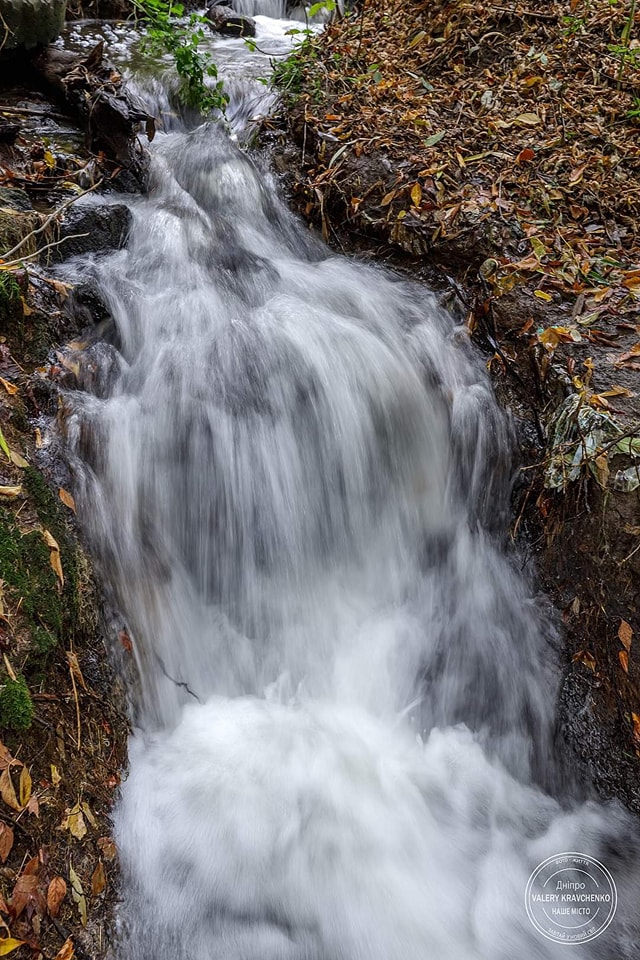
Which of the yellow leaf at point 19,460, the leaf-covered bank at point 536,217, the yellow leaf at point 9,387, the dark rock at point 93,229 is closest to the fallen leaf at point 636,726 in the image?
the leaf-covered bank at point 536,217

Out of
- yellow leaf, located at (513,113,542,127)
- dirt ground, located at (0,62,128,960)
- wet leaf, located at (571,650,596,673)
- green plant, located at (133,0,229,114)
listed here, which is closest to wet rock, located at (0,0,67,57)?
green plant, located at (133,0,229,114)

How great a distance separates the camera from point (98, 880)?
2.41m

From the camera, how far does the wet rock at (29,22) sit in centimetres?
592

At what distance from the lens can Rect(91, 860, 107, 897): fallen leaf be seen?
A: 237cm

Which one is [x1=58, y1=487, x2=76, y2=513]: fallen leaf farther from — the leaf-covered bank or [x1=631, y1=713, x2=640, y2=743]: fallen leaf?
[x1=631, y1=713, x2=640, y2=743]: fallen leaf

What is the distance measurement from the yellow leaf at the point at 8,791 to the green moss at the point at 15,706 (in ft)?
0.55

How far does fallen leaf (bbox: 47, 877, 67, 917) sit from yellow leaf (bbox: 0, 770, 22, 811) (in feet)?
0.97

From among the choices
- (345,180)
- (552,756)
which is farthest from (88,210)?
(552,756)

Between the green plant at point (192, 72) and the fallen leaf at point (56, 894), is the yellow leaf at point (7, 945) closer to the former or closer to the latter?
the fallen leaf at point (56, 894)

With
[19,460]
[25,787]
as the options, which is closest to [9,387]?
[19,460]

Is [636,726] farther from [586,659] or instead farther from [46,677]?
[46,677]

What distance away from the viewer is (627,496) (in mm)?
3377

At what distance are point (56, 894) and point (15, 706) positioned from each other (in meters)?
0.66

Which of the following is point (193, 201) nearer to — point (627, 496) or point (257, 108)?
point (257, 108)
